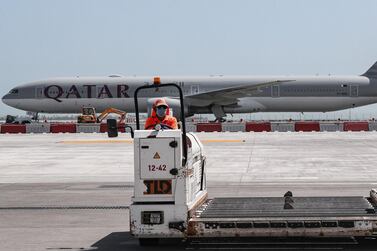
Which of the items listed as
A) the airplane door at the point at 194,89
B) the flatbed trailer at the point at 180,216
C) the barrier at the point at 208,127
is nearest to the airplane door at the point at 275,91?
the airplane door at the point at 194,89

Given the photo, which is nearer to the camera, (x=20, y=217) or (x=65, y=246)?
(x=65, y=246)

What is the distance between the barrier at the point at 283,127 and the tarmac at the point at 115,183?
583 inches

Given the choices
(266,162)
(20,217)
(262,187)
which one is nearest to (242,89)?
(266,162)

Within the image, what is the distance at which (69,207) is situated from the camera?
49.4 feet

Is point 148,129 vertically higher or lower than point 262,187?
higher

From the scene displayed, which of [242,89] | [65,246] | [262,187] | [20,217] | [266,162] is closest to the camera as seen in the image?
[65,246]

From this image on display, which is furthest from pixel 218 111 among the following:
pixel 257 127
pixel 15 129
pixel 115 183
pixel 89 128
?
pixel 115 183

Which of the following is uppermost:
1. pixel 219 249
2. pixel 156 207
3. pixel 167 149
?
pixel 167 149

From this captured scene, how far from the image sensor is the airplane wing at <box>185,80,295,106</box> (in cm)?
6253

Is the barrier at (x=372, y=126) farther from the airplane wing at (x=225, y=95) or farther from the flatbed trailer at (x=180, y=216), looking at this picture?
the flatbed trailer at (x=180, y=216)

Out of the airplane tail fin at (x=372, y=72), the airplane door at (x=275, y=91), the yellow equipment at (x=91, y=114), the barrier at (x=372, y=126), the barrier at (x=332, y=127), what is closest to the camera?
the barrier at (x=332, y=127)

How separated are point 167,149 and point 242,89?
53.0 meters

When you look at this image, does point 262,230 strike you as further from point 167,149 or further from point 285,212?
point 167,149

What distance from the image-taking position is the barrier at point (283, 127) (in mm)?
52688
